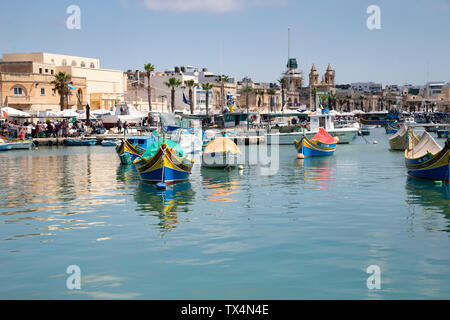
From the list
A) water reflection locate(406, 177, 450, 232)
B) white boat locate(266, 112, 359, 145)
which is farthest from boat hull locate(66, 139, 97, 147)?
water reflection locate(406, 177, 450, 232)

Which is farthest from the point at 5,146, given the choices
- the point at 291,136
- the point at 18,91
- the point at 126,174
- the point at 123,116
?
the point at 291,136

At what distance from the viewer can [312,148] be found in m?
46.8

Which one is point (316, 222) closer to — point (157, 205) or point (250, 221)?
point (250, 221)

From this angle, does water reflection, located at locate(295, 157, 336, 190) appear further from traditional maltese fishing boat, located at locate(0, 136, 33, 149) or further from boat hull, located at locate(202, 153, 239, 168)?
traditional maltese fishing boat, located at locate(0, 136, 33, 149)

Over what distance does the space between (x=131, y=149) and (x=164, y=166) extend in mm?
14302

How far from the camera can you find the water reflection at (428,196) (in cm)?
2088

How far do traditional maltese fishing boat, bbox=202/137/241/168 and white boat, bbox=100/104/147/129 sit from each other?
34.8 metres

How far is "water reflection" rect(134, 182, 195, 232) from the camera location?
1953 centimetres

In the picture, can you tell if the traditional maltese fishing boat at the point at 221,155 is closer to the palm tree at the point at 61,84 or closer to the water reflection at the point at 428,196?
the water reflection at the point at 428,196

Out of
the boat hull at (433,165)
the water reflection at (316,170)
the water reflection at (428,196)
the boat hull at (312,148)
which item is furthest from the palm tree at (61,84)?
the water reflection at (428,196)

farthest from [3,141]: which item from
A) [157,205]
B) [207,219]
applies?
[207,219]

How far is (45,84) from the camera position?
8119 cm

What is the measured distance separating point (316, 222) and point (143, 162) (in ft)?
44.4

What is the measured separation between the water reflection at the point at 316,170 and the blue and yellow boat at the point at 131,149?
490 inches
